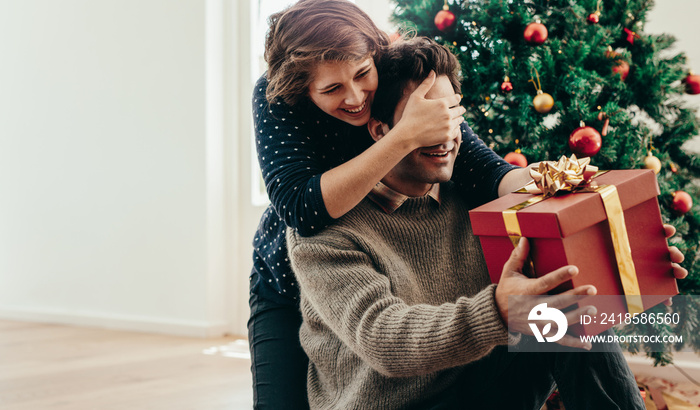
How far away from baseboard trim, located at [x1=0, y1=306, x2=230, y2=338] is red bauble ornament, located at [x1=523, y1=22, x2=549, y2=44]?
210cm

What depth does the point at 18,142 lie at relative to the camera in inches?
140

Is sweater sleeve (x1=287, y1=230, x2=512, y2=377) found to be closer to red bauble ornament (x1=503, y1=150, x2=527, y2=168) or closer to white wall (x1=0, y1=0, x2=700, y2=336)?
red bauble ornament (x1=503, y1=150, x2=527, y2=168)

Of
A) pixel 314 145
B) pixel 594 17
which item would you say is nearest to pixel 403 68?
pixel 314 145

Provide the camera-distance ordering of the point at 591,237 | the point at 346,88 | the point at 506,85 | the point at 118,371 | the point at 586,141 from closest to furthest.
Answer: the point at 591,237 → the point at 346,88 → the point at 586,141 → the point at 506,85 → the point at 118,371

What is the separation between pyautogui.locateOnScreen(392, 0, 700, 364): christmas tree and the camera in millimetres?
1667

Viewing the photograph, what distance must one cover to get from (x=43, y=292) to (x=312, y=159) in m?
2.94

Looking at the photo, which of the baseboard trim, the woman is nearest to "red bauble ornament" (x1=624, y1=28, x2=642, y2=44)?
the woman

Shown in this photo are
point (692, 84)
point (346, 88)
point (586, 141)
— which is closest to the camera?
point (346, 88)

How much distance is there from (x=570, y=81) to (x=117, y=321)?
8.60 feet

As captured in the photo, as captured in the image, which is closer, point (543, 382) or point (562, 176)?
point (562, 176)

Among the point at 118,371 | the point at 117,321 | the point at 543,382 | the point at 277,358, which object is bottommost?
the point at 117,321

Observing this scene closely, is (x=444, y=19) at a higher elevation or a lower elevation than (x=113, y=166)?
higher

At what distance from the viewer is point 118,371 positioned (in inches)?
97.3

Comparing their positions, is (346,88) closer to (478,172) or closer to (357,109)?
(357,109)
